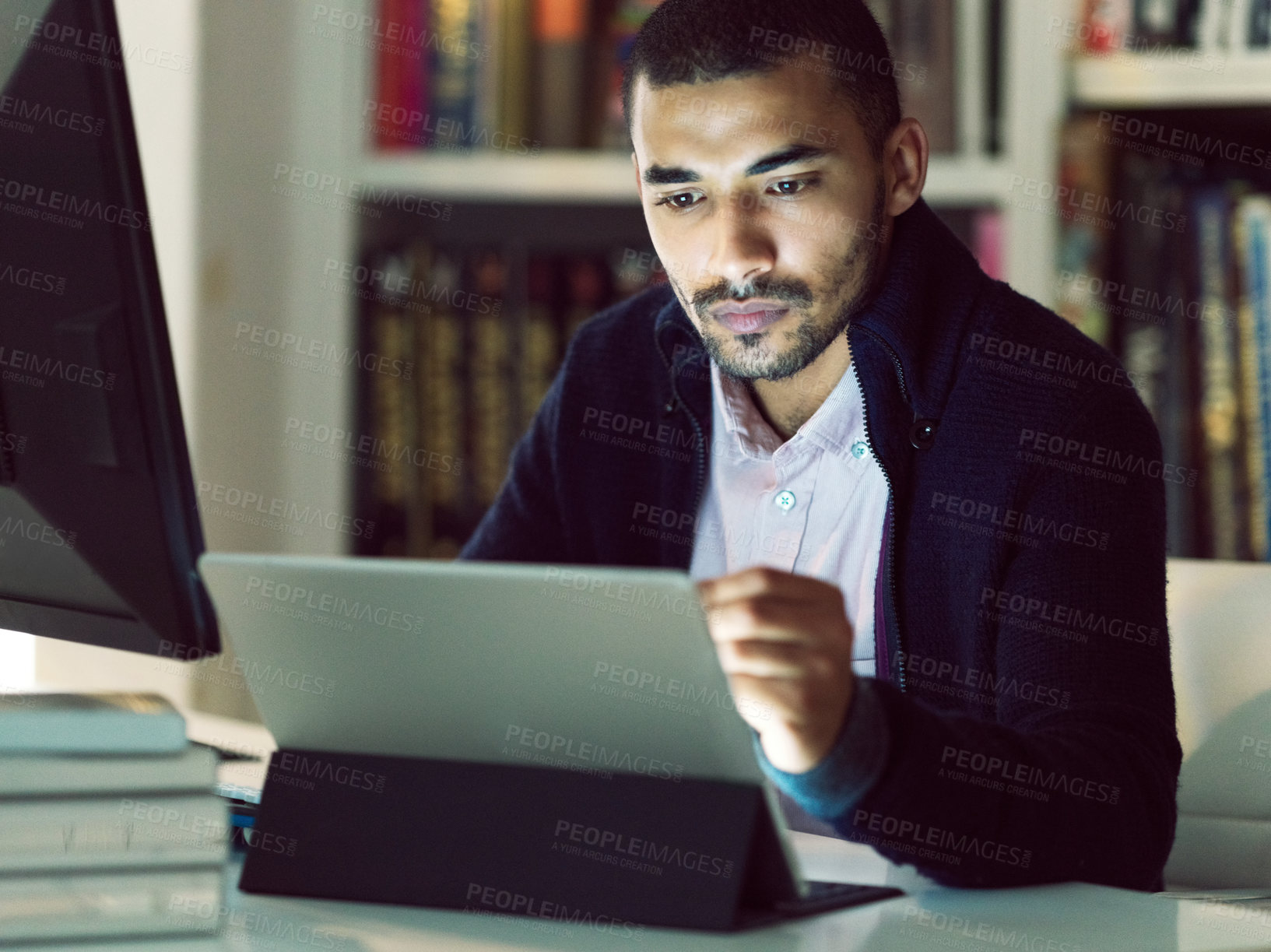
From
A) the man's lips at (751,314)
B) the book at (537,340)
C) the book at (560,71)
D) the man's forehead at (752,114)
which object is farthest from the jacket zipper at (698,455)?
the book at (560,71)

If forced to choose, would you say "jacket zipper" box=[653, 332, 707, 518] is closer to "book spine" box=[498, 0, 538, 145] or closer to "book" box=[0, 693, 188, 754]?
"book spine" box=[498, 0, 538, 145]

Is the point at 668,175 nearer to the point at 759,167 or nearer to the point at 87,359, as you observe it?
the point at 759,167

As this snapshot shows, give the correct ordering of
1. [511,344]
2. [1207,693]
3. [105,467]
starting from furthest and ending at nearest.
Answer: [511,344] → [1207,693] → [105,467]

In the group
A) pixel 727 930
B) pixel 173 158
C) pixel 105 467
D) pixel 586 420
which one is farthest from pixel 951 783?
pixel 173 158

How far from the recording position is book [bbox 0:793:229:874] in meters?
0.56

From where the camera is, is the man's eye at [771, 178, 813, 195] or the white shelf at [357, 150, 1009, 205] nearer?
the man's eye at [771, 178, 813, 195]

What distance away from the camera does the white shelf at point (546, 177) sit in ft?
5.69

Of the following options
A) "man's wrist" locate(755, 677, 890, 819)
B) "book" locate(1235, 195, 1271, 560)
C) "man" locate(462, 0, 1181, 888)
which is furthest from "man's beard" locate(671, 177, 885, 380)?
"book" locate(1235, 195, 1271, 560)

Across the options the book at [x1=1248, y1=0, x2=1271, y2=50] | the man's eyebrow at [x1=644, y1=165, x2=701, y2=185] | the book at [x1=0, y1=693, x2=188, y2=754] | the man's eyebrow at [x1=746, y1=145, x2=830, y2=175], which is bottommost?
the book at [x1=0, y1=693, x2=188, y2=754]

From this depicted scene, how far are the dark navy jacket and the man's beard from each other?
0.03 metres

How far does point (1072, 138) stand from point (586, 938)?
1372mm

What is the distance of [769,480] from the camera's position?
4.17ft

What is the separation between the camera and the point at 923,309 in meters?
1.14

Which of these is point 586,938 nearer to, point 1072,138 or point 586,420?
point 586,420
